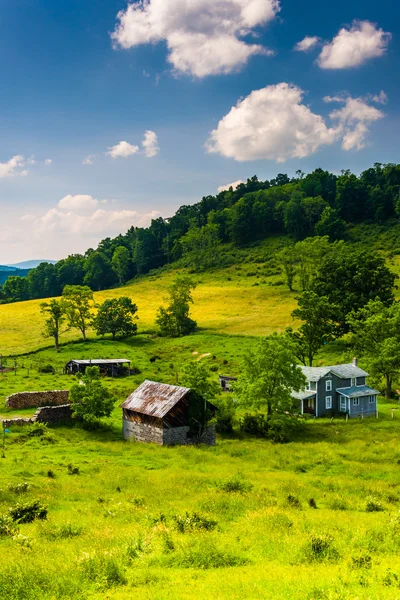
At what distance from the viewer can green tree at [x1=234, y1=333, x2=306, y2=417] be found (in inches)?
1876

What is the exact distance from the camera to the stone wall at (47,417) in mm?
42219

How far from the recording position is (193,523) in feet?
68.4

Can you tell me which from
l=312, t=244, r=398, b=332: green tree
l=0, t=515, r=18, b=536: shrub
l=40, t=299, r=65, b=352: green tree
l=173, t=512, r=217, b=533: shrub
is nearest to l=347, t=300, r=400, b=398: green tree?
l=312, t=244, r=398, b=332: green tree

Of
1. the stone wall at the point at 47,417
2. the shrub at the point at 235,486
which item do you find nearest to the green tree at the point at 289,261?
the stone wall at the point at 47,417

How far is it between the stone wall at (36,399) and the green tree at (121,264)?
384 ft

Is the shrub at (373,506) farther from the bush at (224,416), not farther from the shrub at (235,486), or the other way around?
the bush at (224,416)

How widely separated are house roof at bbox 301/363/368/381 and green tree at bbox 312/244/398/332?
2157cm

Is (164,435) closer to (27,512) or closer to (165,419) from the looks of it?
(165,419)

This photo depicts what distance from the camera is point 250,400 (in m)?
47.4

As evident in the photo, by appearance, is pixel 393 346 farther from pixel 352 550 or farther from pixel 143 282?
pixel 143 282

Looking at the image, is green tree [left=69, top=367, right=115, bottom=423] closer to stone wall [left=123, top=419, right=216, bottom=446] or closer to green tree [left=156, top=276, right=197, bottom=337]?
Answer: stone wall [left=123, top=419, right=216, bottom=446]

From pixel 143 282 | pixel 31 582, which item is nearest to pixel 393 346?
pixel 31 582

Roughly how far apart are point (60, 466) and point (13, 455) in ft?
13.2

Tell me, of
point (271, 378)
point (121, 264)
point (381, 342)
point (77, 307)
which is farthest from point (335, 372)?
point (121, 264)
